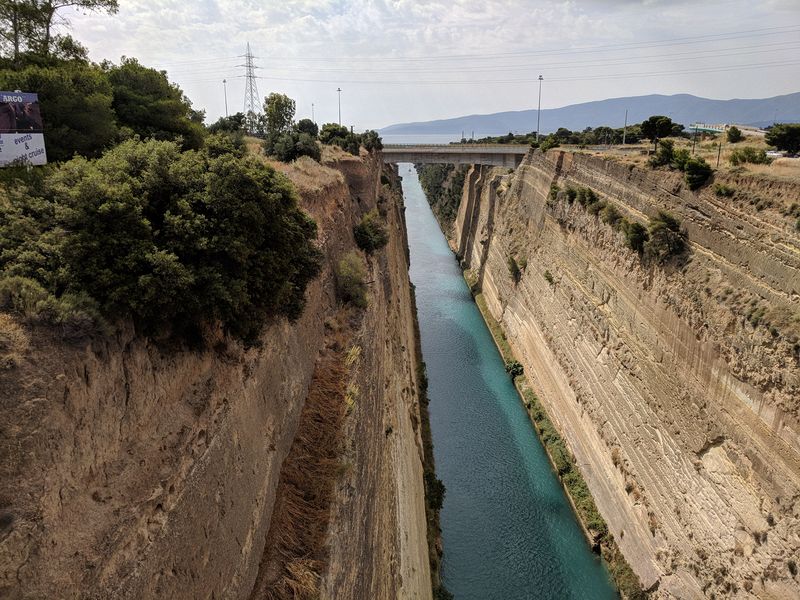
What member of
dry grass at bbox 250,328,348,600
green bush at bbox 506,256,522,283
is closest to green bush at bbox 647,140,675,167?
green bush at bbox 506,256,522,283

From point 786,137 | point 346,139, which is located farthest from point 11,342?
point 346,139

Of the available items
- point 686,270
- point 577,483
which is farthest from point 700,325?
point 577,483

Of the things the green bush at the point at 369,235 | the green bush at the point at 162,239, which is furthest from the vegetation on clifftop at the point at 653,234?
the green bush at the point at 162,239

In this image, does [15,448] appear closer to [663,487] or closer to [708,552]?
[708,552]

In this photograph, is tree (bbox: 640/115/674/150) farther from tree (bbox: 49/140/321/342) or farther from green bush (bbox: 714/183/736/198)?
tree (bbox: 49/140/321/342)

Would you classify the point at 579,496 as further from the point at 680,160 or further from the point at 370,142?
the point at 370,142
